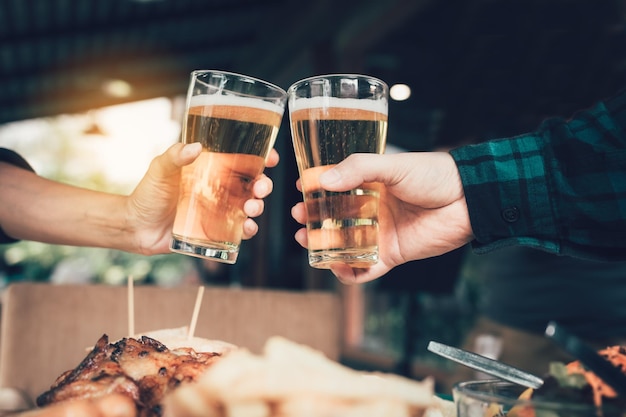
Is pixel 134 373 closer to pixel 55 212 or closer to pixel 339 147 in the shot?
pixel 339 147

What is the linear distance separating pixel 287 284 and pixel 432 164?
595 cm

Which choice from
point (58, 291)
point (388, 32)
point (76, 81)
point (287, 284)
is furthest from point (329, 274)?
point (76, 81)

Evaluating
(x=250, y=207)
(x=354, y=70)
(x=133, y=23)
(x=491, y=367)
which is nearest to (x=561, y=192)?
(x=491, y=367)

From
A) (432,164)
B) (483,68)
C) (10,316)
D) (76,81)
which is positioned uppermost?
(76,81)

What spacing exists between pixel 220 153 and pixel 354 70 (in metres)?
4.04

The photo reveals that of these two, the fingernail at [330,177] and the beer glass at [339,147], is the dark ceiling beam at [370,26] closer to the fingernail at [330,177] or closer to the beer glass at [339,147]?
the beer glass at [339,147]

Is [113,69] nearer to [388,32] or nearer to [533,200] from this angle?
[388,32]

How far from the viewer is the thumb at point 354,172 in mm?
1026

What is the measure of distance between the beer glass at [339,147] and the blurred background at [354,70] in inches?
19.0

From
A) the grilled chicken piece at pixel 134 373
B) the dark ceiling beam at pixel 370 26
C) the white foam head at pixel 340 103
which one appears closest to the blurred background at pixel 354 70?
the dark ceiling beam at pixel 370 26

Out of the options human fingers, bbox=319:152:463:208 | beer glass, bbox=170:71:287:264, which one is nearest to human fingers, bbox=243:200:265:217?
beer glass, bbox=170:71:287:264

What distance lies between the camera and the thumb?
1026mm

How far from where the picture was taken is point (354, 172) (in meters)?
1.02

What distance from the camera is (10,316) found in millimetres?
1587
